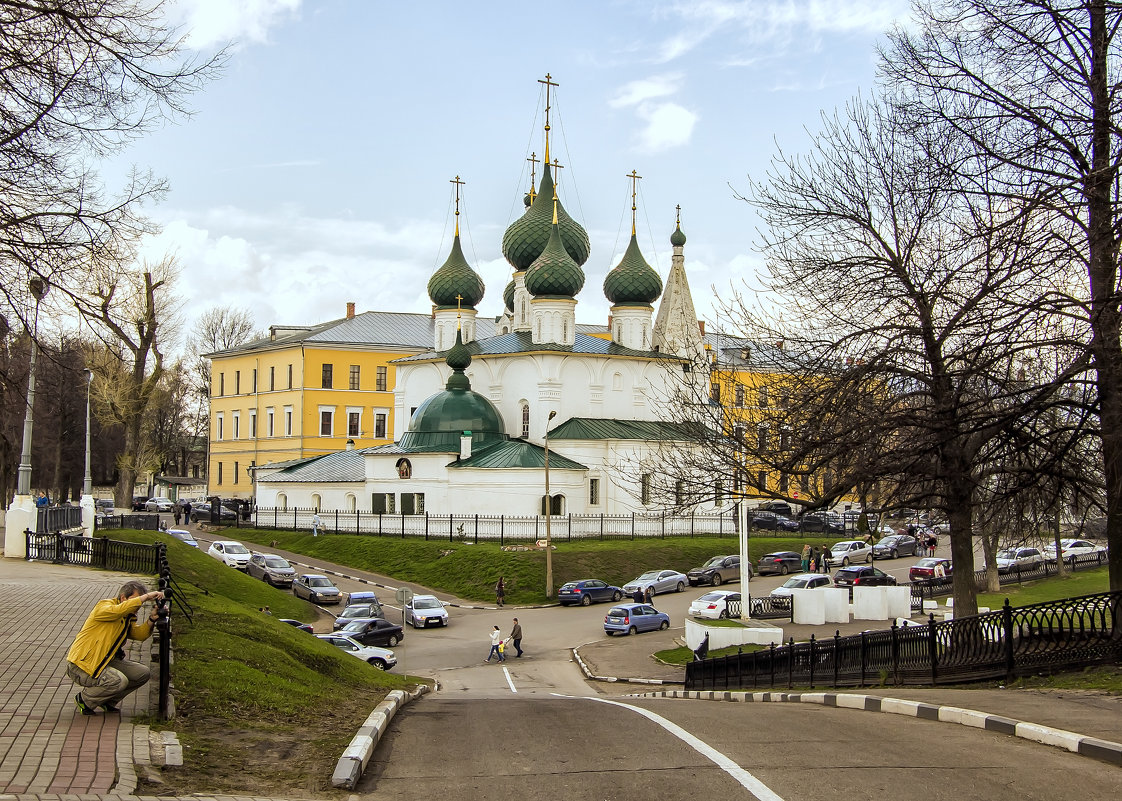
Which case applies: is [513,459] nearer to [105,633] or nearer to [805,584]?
[805,584]

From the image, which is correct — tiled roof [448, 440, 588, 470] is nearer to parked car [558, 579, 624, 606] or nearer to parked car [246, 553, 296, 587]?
parked car [558, 579, 624, 606]

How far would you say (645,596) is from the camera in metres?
37.7

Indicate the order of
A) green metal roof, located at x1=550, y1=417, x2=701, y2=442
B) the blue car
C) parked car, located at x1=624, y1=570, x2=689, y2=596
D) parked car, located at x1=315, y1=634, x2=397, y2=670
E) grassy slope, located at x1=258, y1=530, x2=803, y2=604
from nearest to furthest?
parked car, located at x1=315, y1=634, x2=397, y2=670 < the blue car < parked car, located at x1=624, y1=570, x2=689, y2=596 < grassy slope, located at x1=258, y1=530, x2=803, y2=604 < green metal roof, located at x1=550, y1=417, x2=701, y2=442

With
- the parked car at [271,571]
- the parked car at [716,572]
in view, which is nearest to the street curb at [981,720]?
the parked car at [271,571]

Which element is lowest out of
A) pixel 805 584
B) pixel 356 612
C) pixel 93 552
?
pixel 356 612

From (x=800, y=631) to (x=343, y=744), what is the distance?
22668 millimetres

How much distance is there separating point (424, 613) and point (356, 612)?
11.0ft

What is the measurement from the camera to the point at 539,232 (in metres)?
58.0

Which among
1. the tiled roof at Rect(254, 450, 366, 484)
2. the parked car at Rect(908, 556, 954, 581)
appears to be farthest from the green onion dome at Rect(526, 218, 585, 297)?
the parked car at Rect(908, 556, 954, 581)

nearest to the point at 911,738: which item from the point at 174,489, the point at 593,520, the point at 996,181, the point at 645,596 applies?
the point at 996,181

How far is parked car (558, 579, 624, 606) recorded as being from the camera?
37.4 metres

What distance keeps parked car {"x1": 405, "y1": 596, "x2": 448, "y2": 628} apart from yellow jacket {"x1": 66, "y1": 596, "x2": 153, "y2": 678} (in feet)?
78.6

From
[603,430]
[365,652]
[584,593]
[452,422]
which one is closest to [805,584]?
[584,593]

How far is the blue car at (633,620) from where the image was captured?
31.2m
